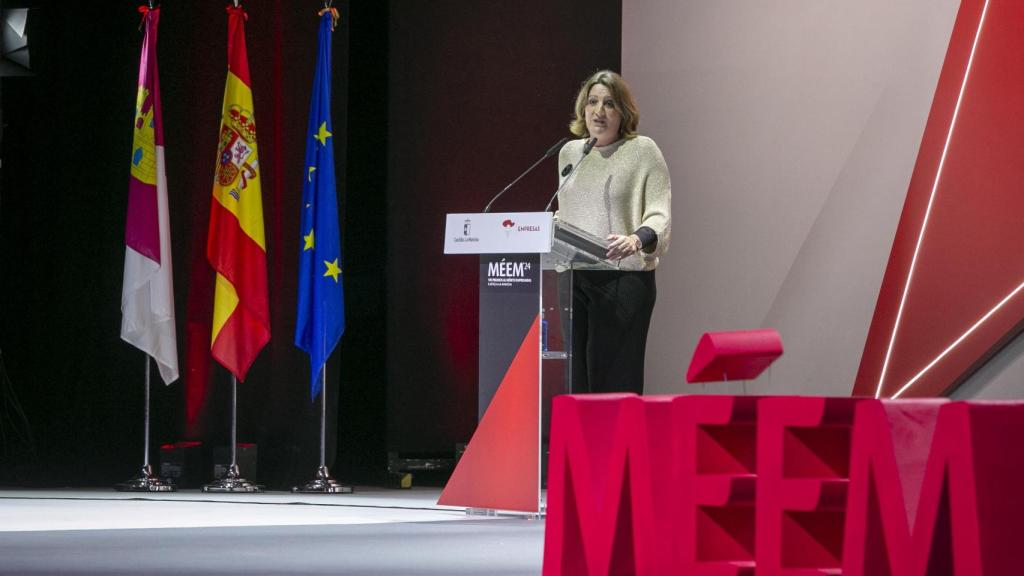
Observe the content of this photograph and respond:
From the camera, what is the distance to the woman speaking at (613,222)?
11.7 ft

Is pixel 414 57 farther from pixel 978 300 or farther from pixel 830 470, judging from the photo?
pixel 830 470

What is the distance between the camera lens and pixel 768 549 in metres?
1.85

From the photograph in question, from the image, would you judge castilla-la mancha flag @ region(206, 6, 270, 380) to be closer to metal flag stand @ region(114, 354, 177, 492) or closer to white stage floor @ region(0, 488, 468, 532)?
metal flag stand @ region(114, 354, 177, 492)

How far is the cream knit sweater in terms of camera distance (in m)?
3.69

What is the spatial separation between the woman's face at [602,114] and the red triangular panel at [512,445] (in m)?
0.56

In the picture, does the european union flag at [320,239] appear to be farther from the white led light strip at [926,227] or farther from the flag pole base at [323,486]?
the white led light strip at [926,227]

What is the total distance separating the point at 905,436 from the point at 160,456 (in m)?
4.33

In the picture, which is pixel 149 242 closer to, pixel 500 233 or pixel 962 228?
pixel 500 233

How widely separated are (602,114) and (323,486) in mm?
2189

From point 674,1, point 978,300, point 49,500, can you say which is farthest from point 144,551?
point 674,1

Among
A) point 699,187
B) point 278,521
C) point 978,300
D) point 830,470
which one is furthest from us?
point 699,187

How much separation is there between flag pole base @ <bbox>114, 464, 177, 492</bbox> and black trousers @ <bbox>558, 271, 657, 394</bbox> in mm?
2341

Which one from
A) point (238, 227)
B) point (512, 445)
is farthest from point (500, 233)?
point (238, 227)

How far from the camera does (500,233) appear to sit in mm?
3625
